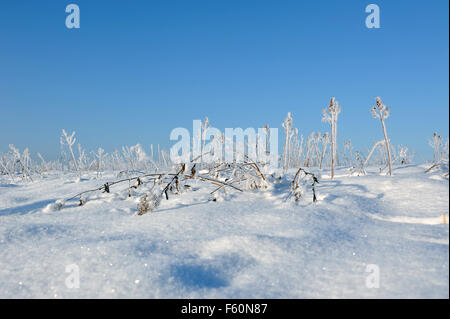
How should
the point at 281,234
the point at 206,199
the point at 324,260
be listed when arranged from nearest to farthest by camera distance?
the point at 324,260 → the point at 281,234 → the point at 206,199

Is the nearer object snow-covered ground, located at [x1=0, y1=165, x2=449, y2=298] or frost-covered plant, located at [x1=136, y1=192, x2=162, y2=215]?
snow-covered ground, located at [x1=0, y1=165, x2=449, y2=298]

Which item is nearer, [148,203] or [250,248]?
[250,248]

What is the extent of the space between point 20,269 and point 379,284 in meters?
1.45

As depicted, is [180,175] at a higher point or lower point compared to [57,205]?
higher

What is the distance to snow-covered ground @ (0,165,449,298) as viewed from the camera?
3.72 ft

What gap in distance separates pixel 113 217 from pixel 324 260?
4.78 ft

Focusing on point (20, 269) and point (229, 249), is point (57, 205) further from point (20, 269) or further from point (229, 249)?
point (229, 249)

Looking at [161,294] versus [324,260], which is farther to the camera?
[324,260]

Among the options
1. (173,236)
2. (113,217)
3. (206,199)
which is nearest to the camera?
(173,236)

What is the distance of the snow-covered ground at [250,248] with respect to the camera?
1.13 m

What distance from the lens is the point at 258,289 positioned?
114 cm

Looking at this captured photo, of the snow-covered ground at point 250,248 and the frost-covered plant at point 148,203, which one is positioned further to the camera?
the frost-covered plant at point 148,203

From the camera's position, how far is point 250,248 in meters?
1.44
